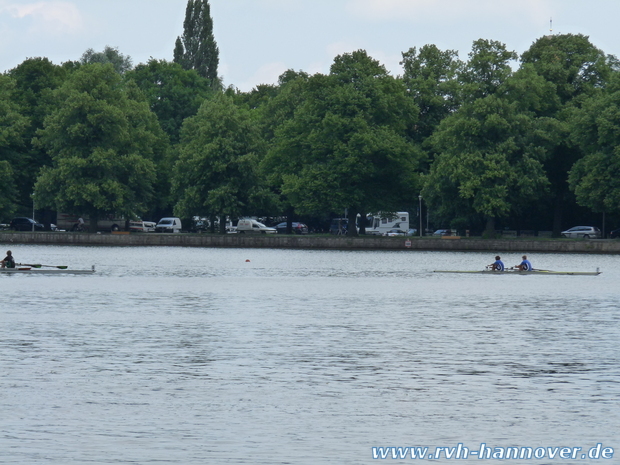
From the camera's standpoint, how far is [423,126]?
134000 mm

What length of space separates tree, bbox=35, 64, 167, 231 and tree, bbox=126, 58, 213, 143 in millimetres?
21579

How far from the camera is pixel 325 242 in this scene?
124188 millimetres

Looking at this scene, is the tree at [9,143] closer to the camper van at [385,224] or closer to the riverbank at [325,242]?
the riverbank at [325,242]

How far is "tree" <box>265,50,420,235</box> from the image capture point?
396 ft

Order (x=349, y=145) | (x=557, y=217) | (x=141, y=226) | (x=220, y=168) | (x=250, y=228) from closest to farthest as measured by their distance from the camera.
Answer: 1. (x=349, y=145)
2. (x=557, y=217)
3. (x=220, y=168)
4. (x=250, y=228)
5. (x=141, y=226)

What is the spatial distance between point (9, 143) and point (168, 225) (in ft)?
96.4

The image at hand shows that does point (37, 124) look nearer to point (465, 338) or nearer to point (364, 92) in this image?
point (364, 92)

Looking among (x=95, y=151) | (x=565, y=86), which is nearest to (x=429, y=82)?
(x=565, y=86)

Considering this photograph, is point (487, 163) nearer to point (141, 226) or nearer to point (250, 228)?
point (250, 228)

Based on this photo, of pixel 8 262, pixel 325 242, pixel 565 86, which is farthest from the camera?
pixel 565 86

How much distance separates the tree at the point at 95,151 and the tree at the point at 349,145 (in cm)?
1768

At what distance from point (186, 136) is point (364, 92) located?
2820cm

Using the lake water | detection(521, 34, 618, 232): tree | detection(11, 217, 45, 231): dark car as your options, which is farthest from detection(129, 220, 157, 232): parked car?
the lake water

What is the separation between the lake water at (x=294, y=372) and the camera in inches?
870
